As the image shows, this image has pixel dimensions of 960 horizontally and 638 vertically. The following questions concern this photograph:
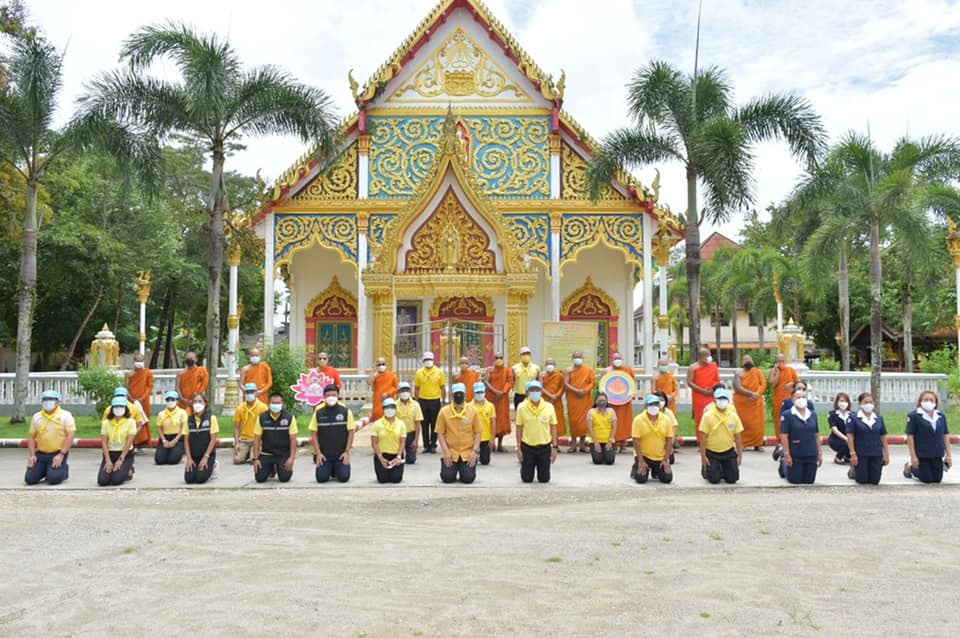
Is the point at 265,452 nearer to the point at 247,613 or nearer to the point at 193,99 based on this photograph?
the point at 247,613

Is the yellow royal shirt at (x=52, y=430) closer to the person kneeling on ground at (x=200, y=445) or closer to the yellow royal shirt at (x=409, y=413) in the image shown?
the person kneeling on ground at (x=200, y=445)

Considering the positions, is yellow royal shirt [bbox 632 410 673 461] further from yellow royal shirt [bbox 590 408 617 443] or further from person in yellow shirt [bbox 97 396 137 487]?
person in yellow shirt [bbox 97 396 137 487]

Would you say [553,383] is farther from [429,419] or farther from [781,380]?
[781,380]

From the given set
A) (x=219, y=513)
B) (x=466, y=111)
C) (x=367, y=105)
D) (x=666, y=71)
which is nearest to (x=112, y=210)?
(x=367, y=105)

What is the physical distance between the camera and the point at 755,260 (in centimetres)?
3300

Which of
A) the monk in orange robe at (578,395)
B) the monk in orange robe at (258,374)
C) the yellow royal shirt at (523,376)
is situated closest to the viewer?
the monk in orange robe at (258,374)

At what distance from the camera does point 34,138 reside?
14734 mm

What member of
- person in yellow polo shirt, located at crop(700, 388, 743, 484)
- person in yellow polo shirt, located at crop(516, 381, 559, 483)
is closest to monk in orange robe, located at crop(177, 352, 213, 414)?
person in yellow polo shirt, located at crop(516, 381, 559, 483)

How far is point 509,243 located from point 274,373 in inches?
282

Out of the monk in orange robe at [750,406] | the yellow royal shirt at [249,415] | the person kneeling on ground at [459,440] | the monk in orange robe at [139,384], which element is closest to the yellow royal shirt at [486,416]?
the person kneeling on ground at [459,440]

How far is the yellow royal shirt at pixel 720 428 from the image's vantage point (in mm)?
8945

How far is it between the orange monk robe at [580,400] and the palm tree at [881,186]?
262 inches

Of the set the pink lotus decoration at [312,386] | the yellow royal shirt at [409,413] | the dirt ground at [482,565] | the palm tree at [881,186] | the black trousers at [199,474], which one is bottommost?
the dirt ground at [482,565]

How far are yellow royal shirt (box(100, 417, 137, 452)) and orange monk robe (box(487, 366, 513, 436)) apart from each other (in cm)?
521
